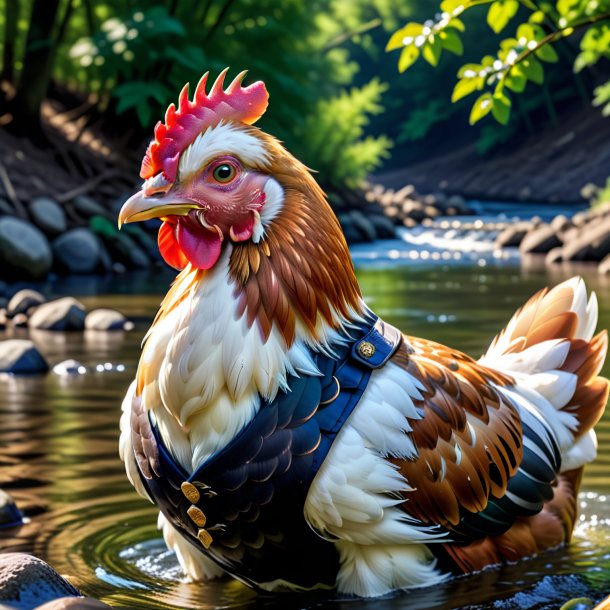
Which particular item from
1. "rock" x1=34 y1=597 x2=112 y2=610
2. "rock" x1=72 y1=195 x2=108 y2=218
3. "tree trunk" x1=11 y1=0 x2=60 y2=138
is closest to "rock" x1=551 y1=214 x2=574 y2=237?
"rock" x1=72 y1=195 x2=108 y2=218

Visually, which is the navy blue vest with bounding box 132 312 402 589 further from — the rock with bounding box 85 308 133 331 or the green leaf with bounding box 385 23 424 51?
the rock with bounding box 85 308 133 331

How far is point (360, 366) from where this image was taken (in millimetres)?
4453

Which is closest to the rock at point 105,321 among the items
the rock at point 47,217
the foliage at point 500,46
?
the rock at point 47,217

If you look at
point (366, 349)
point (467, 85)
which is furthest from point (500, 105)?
point (366, 349)

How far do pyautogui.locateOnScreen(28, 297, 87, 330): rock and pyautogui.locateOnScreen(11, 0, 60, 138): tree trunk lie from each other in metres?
11.7

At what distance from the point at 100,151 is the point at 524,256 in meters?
8.32

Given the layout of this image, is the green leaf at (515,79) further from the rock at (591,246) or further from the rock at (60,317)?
the rock at (591,246)

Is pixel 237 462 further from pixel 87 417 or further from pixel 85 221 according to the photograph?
pixel 85 221

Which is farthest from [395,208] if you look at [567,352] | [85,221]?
[567,352]

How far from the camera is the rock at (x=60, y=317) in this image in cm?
1288

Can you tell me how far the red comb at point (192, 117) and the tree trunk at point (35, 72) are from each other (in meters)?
20.3

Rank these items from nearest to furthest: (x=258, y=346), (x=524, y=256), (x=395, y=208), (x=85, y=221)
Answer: (x=258, y=346) < (x=85, y=221) < (x=524, y=256) < (x=395, y=208)

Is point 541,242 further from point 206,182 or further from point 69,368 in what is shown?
point 206,182

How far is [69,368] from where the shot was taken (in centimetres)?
1031
